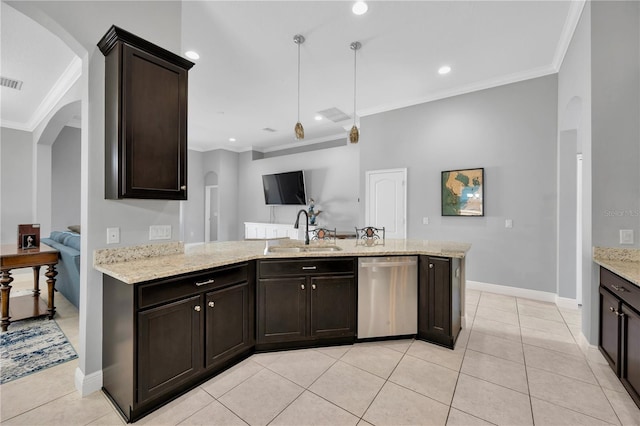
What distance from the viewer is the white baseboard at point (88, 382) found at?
198cm

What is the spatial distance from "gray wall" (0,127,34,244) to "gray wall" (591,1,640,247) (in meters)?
8.93

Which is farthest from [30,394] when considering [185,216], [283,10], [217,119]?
[185,216]

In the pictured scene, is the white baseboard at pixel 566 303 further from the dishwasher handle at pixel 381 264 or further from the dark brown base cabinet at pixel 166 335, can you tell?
the dark brown base cabinet at pixel 166 335

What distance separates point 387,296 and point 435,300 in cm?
44

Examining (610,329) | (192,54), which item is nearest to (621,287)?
(610,329)

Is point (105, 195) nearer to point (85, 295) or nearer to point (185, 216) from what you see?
point (85, 295)

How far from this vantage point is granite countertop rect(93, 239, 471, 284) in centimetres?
181

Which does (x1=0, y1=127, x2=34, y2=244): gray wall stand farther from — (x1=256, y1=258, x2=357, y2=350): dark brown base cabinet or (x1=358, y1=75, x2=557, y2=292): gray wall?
(x1=358, y1=75, x2=557, y2=292): gray wall

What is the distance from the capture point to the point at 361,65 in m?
3.85

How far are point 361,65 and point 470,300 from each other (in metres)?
3.65

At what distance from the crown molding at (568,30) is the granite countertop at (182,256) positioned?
2.65m

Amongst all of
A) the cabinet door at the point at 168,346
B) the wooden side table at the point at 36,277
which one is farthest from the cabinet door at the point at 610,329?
the wooden side table at the point at 36,277

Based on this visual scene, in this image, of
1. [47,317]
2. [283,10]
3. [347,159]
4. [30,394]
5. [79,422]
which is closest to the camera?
[79,422]

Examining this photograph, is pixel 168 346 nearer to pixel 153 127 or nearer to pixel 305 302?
pixel 305 302
